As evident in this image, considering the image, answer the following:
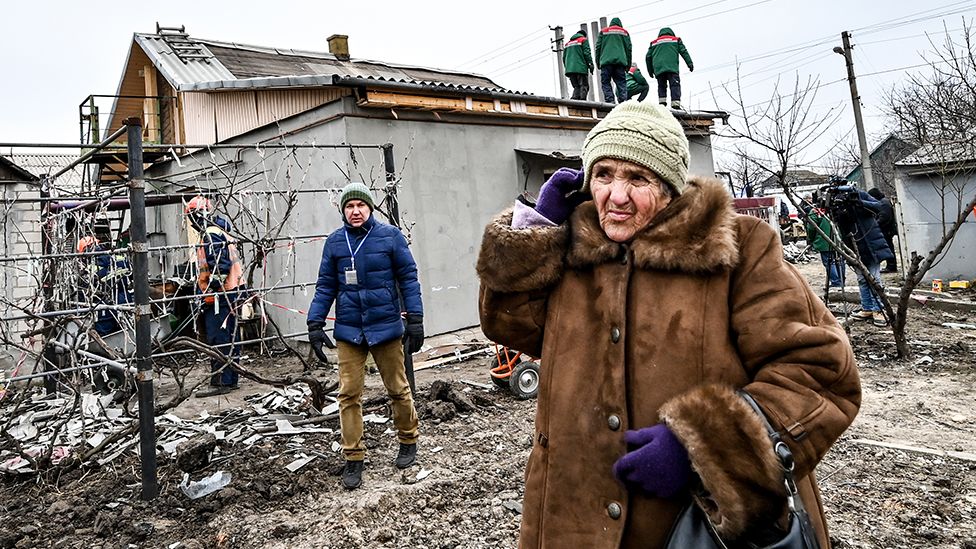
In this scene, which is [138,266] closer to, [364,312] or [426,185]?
[364,312]

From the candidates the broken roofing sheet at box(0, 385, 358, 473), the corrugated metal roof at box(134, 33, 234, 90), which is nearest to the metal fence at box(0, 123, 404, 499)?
the broken roofing sheet at box(0, 385, 358, 473)

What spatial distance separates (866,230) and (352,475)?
7.75 metres

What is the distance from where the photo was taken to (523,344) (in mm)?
1883

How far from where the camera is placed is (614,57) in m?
12.8

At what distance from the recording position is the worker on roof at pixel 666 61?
12898 millimetres

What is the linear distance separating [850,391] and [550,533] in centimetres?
82

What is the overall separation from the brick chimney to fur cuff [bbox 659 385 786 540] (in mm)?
15255

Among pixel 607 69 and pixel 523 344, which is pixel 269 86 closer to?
pixel 607 69

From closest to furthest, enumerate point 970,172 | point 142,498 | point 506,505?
point 506,505
point 142,498
point 970,172

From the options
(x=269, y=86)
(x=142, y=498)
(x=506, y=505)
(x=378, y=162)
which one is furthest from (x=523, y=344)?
(x=269, y=86)

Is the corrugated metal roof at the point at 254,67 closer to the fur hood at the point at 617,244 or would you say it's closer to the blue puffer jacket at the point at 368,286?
the blue puffer jacket at the point at 368,286

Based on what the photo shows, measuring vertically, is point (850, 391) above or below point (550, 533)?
above

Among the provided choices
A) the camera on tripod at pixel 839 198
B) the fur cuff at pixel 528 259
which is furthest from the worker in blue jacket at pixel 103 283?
the camera on tripod at pixel 839 198

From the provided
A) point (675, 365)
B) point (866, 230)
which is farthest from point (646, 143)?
point (866, 230)
